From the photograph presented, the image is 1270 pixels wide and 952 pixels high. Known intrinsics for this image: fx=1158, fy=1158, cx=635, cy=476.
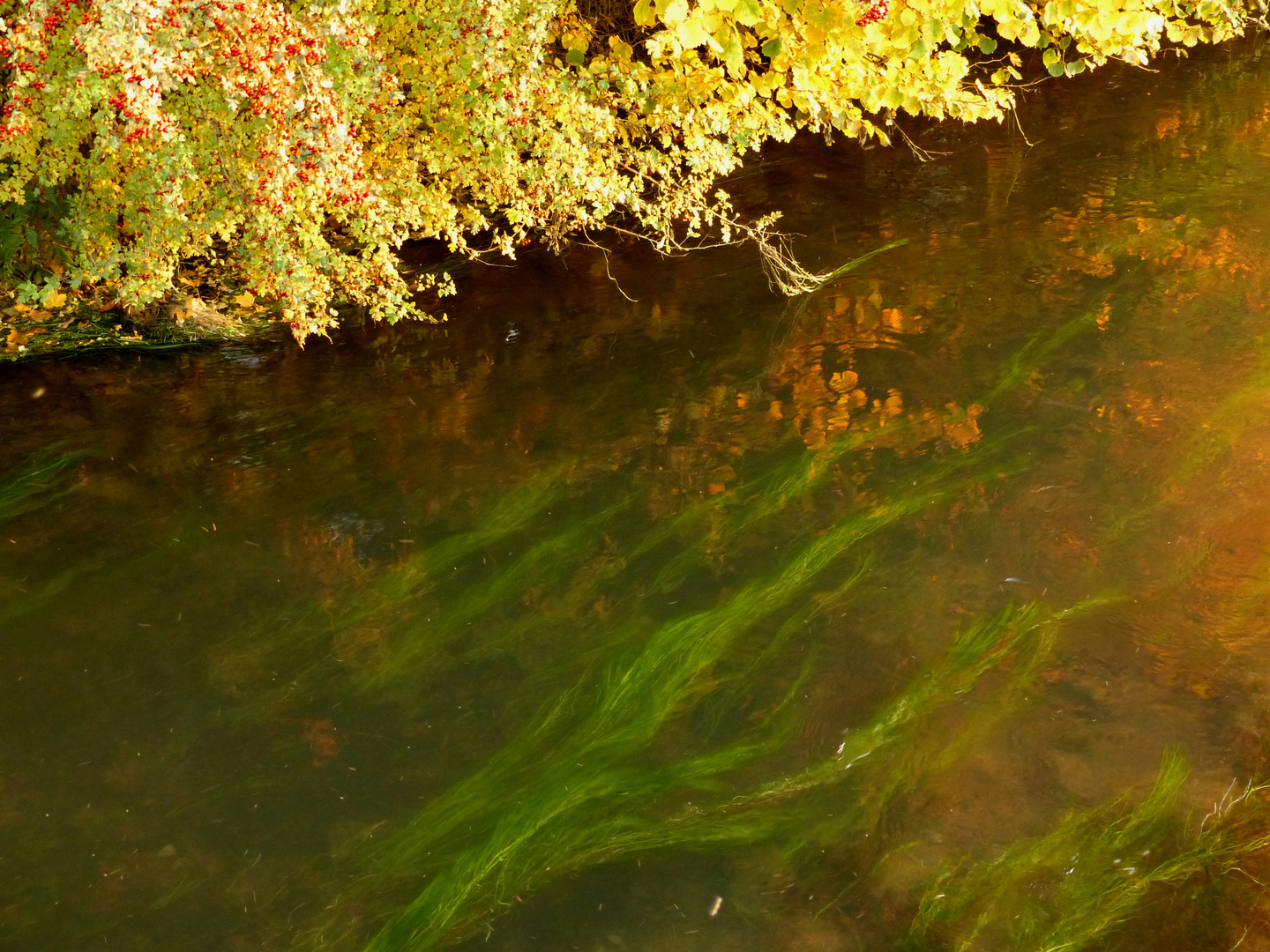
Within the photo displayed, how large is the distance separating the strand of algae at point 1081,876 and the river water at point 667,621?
1 cm

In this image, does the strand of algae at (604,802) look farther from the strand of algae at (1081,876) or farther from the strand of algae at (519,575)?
the strand of algae at (519,575)

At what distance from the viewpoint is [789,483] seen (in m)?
5.17

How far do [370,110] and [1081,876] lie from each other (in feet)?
14.2

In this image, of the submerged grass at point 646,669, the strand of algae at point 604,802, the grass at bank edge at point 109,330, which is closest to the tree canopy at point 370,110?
the grass at bank edge at point 109,330

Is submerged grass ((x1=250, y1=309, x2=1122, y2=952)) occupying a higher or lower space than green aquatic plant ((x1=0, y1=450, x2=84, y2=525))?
lower

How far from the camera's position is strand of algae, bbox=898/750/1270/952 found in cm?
317

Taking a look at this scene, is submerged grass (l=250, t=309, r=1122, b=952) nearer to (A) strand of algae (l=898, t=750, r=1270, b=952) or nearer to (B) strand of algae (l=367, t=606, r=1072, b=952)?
(B) strand of algae (l=367, t=606, r=1072, b=952)

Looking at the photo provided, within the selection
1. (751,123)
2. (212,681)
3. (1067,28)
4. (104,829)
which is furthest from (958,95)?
(104,829)

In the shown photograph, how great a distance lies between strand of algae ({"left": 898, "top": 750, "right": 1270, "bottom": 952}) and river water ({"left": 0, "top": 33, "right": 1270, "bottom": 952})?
0.01 m

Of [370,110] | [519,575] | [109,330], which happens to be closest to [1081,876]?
[519,575]

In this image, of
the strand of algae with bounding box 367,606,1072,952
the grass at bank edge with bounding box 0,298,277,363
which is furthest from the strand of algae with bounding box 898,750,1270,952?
the grass at bank edge with bounding box 0,298,277,363

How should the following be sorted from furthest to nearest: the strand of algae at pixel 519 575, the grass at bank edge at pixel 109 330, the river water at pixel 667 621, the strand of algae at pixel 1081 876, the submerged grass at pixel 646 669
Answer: the grass at bank edge at pixel 109 330 < the strand of algae at pixel 519 575 < the submerged grass at pixel 646 669 < the river water at pixel 667 621 < the strand of algae at pixel 1081 876

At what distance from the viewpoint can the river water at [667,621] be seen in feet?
11.0

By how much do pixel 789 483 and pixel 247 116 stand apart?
9.20ft
